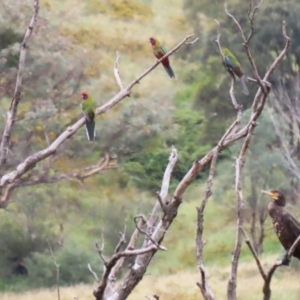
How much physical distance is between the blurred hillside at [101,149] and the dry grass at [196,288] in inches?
5.7

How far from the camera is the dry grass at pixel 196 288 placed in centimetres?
610

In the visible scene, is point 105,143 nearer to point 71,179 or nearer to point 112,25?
point 71,179

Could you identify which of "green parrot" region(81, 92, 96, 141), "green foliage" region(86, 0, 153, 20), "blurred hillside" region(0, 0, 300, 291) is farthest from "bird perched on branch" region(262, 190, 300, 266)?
"green foliage" region(86, 0, 153, 20)

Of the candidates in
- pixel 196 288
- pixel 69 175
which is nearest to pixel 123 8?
pixel 69 175

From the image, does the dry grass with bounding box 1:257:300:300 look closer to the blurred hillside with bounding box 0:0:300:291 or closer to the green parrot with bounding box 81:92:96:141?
the blurred hillside with bounding box 0:0:300:291

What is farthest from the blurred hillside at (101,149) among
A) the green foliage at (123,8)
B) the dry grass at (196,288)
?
the green foliage at (123,8)

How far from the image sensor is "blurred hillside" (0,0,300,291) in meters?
6.81

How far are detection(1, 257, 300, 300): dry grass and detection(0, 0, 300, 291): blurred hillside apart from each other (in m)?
0.15

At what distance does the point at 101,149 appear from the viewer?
7285mm

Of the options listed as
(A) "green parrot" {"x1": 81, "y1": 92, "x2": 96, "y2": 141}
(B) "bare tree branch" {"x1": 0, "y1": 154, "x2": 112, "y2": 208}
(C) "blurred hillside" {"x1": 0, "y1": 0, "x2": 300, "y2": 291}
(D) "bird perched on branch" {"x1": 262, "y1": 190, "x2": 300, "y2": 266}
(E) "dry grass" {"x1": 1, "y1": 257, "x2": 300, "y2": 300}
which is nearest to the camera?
(D) "bird perched on branch" {"x1": 262, "y1": 190, "x2": 300, "y2": 266}

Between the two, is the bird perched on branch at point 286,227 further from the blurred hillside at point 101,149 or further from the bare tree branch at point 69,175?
the bare tree branch at point 69,175

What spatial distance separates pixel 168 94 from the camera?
26.7ft

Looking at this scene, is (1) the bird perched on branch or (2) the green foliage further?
(2) the green foliage

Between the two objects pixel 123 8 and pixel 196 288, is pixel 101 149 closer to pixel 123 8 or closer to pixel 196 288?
pixel 196 288
